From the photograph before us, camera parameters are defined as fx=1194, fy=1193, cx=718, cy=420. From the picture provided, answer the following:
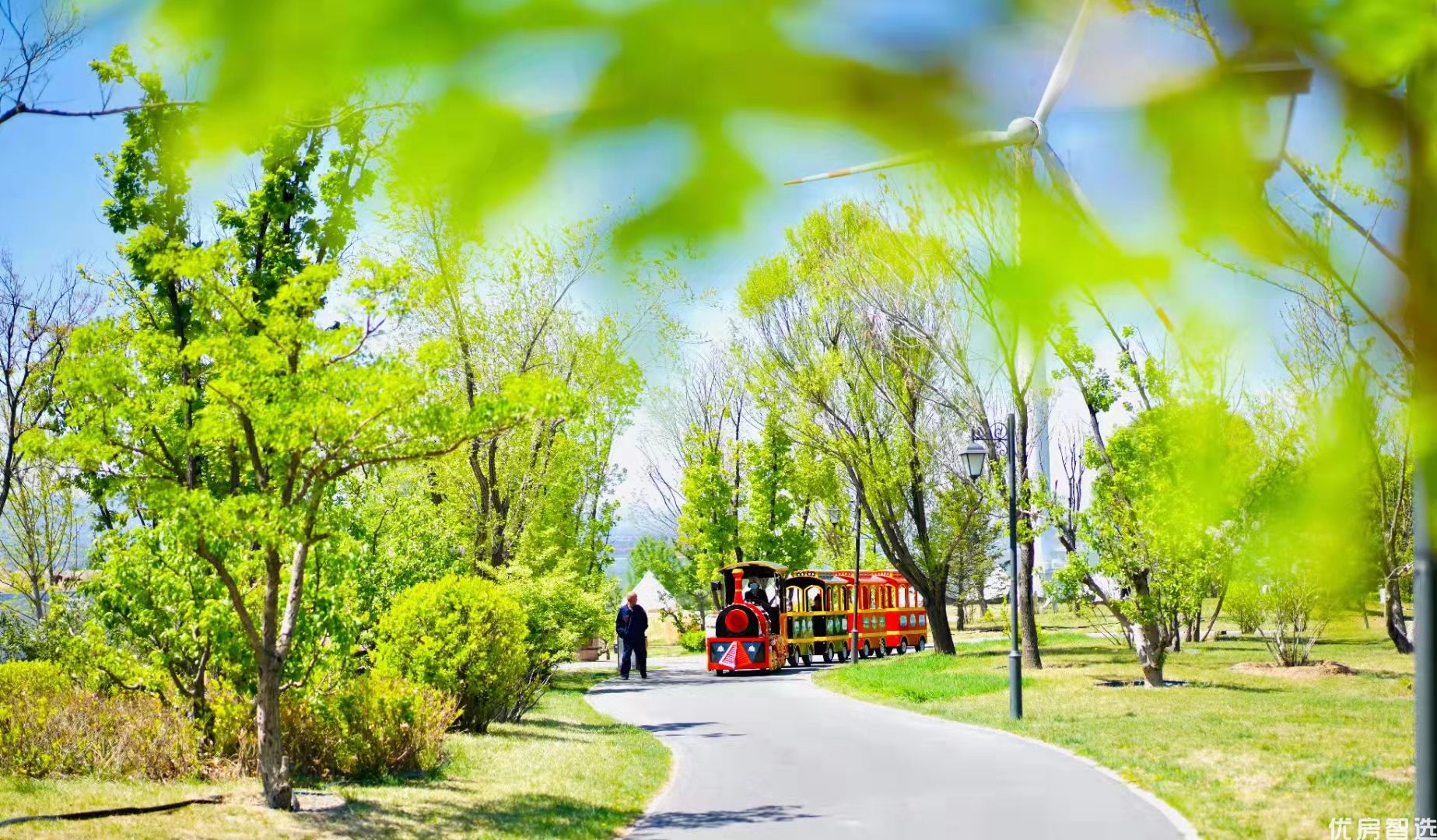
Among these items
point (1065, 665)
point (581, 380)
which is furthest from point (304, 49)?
point (1065, 665)

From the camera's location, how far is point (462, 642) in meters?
13.7

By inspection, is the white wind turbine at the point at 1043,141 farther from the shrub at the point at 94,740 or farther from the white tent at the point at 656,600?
the white tent at the point at 656,600

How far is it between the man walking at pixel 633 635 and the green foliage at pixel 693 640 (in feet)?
49.7

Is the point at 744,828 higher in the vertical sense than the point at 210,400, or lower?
lower

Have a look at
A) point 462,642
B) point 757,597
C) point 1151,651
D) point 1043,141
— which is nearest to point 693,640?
point 757,597

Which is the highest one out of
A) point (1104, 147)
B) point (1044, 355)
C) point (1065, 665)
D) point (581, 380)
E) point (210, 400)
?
point (581, 380)

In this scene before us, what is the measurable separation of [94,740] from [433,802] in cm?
286

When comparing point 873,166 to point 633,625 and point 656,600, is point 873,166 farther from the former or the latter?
point 656,600

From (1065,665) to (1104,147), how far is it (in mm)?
26036

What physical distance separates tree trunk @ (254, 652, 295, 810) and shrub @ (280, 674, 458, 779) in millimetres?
1064

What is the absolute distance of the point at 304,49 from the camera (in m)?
0.71

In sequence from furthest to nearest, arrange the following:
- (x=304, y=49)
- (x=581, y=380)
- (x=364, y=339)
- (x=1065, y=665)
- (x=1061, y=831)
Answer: (x=1065, y=665), (x=581, y=380), (x=364, y=339), (x=1061, y=831), (x=304, y=49)

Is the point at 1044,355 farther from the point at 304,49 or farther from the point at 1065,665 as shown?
the point at 1065,665

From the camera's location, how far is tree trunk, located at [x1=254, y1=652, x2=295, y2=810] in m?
8.48
